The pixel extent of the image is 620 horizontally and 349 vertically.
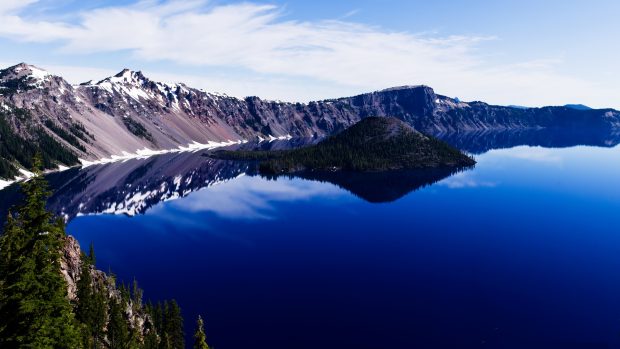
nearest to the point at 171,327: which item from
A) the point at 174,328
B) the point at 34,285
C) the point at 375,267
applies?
the point at 174,328

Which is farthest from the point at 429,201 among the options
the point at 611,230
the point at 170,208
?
the point at 170,208

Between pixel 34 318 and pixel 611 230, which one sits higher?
pixel 34 318

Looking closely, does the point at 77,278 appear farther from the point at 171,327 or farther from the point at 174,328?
the point at 174,328

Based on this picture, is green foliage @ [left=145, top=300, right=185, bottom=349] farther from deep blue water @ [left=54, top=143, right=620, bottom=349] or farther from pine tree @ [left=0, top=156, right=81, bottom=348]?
pine tree @ [left=0, top=156, right=81, bottom=348]

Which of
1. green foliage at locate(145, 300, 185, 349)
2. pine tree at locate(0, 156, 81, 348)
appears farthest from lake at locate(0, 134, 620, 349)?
pine tree at locate(0, 156, 81, 348)

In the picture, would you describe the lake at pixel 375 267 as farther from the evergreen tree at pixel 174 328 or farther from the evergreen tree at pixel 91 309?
the evergreen tree at pixel 91 309

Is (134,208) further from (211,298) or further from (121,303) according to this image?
(121,303)
